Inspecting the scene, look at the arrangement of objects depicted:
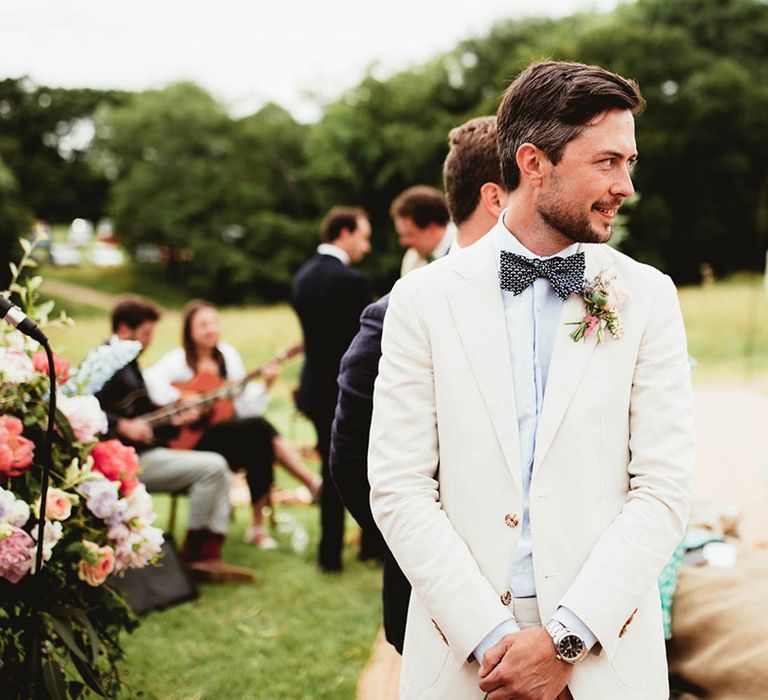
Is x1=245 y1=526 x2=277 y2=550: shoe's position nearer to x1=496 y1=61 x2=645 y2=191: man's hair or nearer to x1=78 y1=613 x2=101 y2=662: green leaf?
x1=78 y1=613 x2=101 y2=662: green leaf

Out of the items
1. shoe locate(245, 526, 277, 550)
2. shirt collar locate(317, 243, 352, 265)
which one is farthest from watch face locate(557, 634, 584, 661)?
shoe locate(245, 526, 277, 550)

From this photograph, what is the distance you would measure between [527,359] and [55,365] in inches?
71.7

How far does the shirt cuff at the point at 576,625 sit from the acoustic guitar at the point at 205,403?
4186 millimetres

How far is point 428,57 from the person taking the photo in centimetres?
3250

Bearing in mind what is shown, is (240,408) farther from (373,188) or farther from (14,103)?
(14,103)

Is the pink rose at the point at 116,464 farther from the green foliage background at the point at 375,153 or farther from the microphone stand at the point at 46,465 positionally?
the green foliage background at the point at 375,153

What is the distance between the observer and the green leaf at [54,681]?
2.49m

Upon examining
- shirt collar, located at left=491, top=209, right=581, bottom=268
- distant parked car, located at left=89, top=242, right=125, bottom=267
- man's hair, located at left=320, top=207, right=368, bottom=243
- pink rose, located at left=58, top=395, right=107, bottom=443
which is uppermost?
shirt collar, located at left=491, top=209, right=581, bottom=268

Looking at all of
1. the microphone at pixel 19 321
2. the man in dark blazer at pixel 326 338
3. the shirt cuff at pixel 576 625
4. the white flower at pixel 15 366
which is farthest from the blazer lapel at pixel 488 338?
Answer: the man in dark blazer at pixel 326 338

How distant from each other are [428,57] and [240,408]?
29.0m

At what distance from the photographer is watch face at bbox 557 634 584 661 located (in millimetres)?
1604

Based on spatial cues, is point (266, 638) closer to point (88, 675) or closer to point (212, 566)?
point (212, 566)

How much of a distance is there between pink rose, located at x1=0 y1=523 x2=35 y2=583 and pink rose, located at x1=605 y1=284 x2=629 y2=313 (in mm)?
1783

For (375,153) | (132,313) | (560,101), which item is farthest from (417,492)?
(375,153)
